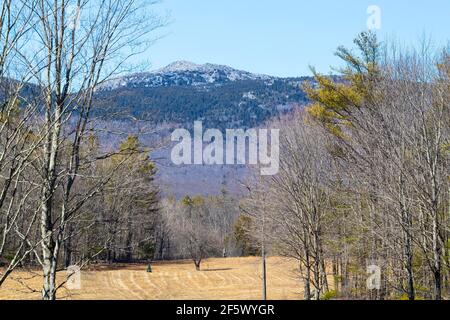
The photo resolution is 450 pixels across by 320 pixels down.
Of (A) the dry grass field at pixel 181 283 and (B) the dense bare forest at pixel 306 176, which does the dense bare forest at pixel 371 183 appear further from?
(A) the dry grass field at pixel 181 283

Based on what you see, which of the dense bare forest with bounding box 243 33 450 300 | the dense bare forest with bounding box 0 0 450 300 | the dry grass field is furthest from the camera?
the dry grass field

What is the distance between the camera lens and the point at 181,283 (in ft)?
103

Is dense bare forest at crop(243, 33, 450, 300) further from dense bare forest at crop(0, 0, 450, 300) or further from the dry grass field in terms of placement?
the dry grass field

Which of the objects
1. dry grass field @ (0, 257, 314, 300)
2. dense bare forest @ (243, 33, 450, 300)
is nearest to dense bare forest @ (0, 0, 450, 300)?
dense bare forest @ (243, 33, 450, 300)

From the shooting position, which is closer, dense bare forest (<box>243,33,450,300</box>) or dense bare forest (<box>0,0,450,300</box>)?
dense bare forest (<box>0,0,450,300</box>)

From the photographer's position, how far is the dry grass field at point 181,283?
22297mm

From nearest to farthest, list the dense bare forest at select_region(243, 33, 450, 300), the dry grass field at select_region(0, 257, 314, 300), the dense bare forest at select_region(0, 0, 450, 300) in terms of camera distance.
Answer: the dense bare forest at select_region(0, 0, 450, 300), the dense bare forest at select_region(243, 33, 450, 300), the dry grass field at select_region(0, 257, 314, 300)

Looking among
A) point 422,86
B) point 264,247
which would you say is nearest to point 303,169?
point 422,86

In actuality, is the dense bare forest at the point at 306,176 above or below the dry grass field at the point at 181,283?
above

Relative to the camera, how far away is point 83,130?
512 cm

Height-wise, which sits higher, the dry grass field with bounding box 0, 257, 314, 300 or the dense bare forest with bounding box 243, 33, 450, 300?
the dense bare forest with bounding box 243, 33, 450, 300

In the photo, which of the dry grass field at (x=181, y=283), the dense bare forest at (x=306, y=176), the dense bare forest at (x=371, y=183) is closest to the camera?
the dense bare forest at (x=306, y=176)

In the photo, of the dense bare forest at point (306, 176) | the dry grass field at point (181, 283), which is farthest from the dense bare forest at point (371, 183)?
the dry grass field at point (181, 283)

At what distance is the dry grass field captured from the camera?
22.3 meters
